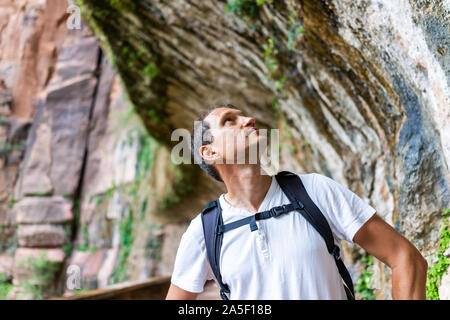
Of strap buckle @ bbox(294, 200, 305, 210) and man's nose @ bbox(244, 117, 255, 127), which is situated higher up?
man's nose @ bbox(244, 117, 255, 127)

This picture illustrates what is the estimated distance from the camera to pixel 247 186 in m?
1.41

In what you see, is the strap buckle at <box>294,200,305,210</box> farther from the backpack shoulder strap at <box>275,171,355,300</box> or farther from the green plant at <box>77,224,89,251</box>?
the green plant at <box>77,224,89,251</box>

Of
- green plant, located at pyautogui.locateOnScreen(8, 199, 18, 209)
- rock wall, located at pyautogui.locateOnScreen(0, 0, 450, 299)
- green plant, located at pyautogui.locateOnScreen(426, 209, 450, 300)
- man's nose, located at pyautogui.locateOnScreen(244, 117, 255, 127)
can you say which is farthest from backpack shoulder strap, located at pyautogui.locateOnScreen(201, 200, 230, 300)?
green plant, located at pyautogui.locateOnScreen(8, 199, 18, 209)

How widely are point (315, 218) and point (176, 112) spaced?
28.2ft

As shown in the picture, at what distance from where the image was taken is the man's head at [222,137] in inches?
55.7

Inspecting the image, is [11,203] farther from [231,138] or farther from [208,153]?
[231,138]

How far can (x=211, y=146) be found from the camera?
4.98 ft

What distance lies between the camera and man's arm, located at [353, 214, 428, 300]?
110 centimetres

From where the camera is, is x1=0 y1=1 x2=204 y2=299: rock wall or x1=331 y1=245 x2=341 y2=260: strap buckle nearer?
x1=331 y1=245 x2=341 y2=260: strap buckle

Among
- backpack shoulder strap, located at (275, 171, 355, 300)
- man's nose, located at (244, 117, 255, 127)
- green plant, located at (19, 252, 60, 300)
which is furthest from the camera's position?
green plant, located at (19, 252, 60, 300)

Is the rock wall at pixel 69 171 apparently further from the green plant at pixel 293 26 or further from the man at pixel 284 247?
the man at pixel 284 247

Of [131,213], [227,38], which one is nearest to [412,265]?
[227,38]

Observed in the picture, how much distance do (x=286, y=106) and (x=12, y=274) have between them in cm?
1386

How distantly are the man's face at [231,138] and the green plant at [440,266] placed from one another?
1465 mm
